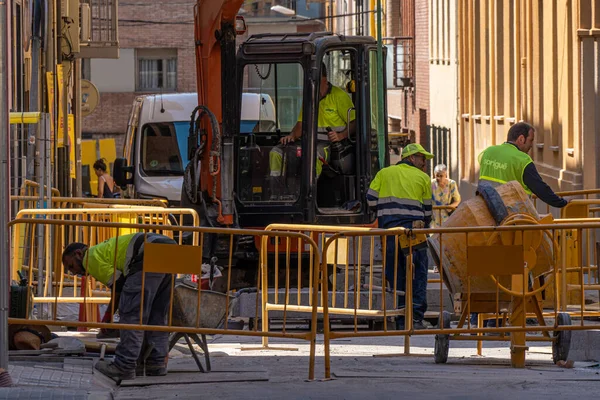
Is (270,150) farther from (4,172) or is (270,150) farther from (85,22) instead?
(85,22)

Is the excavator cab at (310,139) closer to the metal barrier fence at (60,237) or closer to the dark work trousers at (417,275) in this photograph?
the dark work trousers at (417,275)

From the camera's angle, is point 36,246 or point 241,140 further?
point 241,140

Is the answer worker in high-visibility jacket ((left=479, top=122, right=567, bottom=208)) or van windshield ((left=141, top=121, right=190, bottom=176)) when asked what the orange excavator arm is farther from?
van windshield ((left=141, top=121, right=190, bottom=176))

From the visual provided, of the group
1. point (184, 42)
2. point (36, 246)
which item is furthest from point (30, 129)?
point (184, 42)

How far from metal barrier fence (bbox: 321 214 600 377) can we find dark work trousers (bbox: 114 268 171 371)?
1.13 m

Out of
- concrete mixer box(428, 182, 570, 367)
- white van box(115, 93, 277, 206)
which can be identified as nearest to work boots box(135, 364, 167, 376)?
concrete mixer box(428, 182, 570, 367)

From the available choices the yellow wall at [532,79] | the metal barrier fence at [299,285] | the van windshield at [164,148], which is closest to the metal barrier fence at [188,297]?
the metal barrier fence at [299,285]

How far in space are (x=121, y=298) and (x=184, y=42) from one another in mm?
43298

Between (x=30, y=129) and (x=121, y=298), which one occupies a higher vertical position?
(x=30, y=129)

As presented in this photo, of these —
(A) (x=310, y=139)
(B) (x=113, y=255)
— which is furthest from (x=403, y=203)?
(B) (x=113, y=255)

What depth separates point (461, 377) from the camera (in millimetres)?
10117

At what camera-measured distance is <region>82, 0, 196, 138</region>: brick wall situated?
52.4 m

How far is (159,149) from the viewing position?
2400cm

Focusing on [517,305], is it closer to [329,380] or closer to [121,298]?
[329,380]
